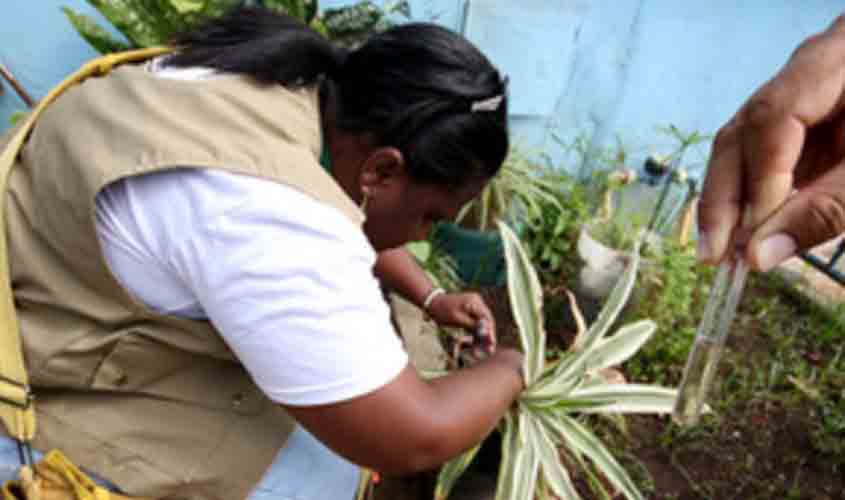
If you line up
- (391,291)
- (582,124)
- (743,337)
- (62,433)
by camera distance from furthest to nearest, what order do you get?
(582,124) → (743,337) → (391,291) → (62,433)

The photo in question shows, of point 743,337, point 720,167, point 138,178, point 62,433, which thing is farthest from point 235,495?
point 743,337

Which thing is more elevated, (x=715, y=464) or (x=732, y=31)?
(x=732, y=31)

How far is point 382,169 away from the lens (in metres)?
1.17

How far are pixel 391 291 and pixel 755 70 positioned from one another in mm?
2399

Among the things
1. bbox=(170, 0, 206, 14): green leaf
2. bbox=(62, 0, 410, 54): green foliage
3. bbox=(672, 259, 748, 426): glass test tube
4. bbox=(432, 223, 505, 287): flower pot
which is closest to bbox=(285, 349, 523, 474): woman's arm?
bbox=(672, 259, 748, 426): glass test tube

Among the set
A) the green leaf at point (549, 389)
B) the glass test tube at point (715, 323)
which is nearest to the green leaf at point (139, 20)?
the green leaf at point (549, 389)

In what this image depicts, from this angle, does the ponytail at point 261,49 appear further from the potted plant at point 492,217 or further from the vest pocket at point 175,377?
the potted plant at point 492,217

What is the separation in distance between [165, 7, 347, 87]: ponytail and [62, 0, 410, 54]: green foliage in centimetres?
85

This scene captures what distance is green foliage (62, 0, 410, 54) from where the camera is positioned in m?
2.12

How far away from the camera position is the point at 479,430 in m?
1.24

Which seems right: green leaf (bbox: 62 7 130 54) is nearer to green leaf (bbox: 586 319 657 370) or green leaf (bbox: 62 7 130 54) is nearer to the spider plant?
the spider plant

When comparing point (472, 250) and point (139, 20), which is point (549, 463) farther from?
point (139, 20)

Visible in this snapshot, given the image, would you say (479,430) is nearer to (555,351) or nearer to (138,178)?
(138,178)

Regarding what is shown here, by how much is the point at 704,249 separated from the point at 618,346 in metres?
1.33
